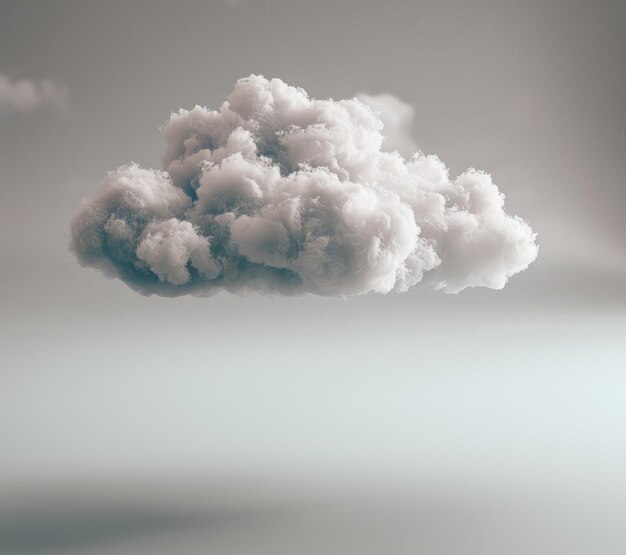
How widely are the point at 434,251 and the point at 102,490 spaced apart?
493 centimetres

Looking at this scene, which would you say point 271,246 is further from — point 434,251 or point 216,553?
point 216,553

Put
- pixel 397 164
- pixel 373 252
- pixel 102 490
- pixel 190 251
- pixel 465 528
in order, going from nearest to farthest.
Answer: pixel 373 252 → pixel 190 251 → pixel 397 164 → pixel 465 528 → pixel 102 490

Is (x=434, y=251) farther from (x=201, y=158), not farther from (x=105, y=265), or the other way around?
(x=105, y=265)

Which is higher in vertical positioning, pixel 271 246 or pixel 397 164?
pixel 397 164

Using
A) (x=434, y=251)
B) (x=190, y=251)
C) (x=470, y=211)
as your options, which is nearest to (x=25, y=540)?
(x=190, y=251)

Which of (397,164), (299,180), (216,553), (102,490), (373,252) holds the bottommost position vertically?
(216,553)

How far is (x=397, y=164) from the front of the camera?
7.89 metres

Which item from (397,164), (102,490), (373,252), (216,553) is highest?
(397,164)

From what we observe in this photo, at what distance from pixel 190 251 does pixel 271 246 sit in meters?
0.75

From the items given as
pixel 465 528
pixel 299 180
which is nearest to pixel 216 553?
pixel 465 528

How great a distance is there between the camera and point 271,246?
23.7ft

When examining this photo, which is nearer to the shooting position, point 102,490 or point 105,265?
point 105,265

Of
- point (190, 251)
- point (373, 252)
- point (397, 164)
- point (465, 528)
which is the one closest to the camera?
→ point (373, 252)

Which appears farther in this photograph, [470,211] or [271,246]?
[470,211]
